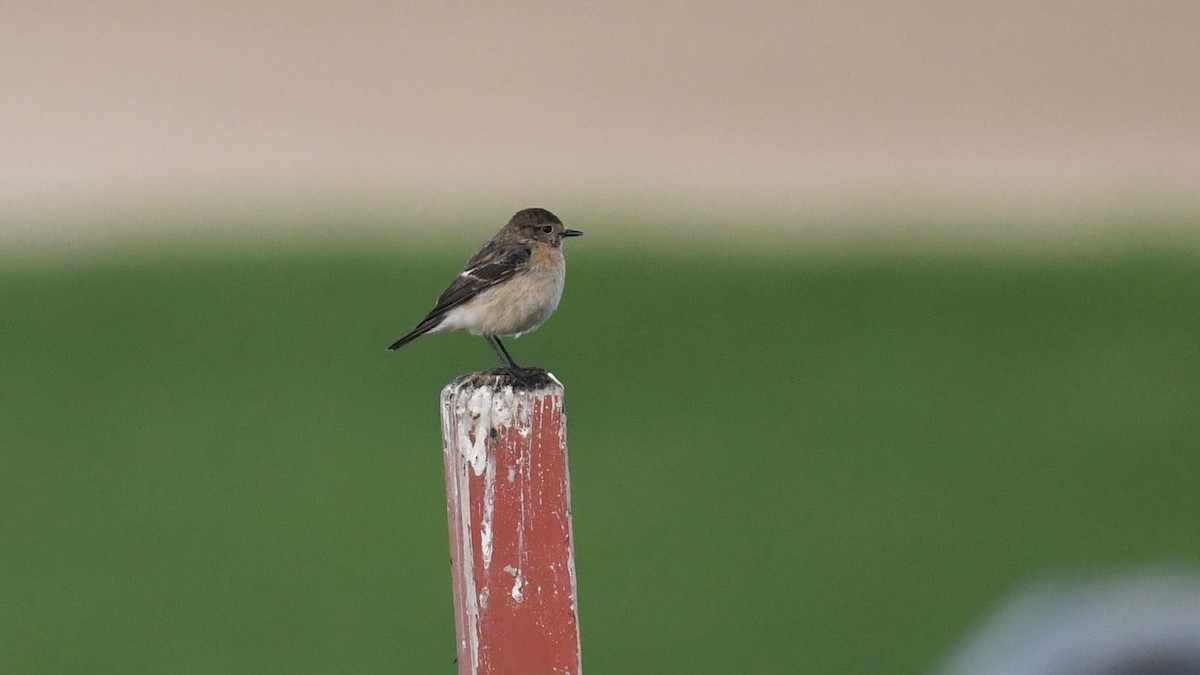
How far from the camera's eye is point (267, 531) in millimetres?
11617

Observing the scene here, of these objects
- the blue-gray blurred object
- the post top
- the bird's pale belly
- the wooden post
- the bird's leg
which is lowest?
the blue-gray blurred object

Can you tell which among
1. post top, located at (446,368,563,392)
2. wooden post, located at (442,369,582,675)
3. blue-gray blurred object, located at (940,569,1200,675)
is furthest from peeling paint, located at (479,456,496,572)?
blue-gray blurred object, located at (940,569,1200,675)

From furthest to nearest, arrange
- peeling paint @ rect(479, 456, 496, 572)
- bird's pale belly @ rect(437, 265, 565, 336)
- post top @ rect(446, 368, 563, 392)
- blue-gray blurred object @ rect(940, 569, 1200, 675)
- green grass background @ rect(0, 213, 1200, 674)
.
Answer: green grass background @ rect(0, 213, 1200, 674) < bird's pale belly @ rect(437, 265, 565, 336) < post top @ rect(446, 368, 563, 392) < peeling paint @ rect(479, 456, 496, 572) < blue-gray blurred object @ rect(940, 569, 1200, 675)

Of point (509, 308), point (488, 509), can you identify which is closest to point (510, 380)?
point (488, 509)

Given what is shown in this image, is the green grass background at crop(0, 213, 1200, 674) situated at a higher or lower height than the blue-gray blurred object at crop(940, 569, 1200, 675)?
higher

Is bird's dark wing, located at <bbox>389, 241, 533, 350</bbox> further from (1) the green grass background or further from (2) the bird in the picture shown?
(1) the green grass background

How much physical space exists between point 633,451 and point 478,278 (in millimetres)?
5434

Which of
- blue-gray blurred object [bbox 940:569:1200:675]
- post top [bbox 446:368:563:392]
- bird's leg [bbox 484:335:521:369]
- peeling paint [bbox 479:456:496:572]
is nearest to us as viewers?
blue-gray blurred object [bbox 940:569:1200:675]

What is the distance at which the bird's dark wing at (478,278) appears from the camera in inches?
284

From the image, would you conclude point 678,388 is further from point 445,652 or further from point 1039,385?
point 445,652

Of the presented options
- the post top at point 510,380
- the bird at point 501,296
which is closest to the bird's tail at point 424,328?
the bird at point 501,296

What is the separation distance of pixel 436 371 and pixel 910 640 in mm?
A: 4476

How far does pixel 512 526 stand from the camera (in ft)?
A: 15.1

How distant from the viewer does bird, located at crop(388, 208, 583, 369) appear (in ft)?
23.5
